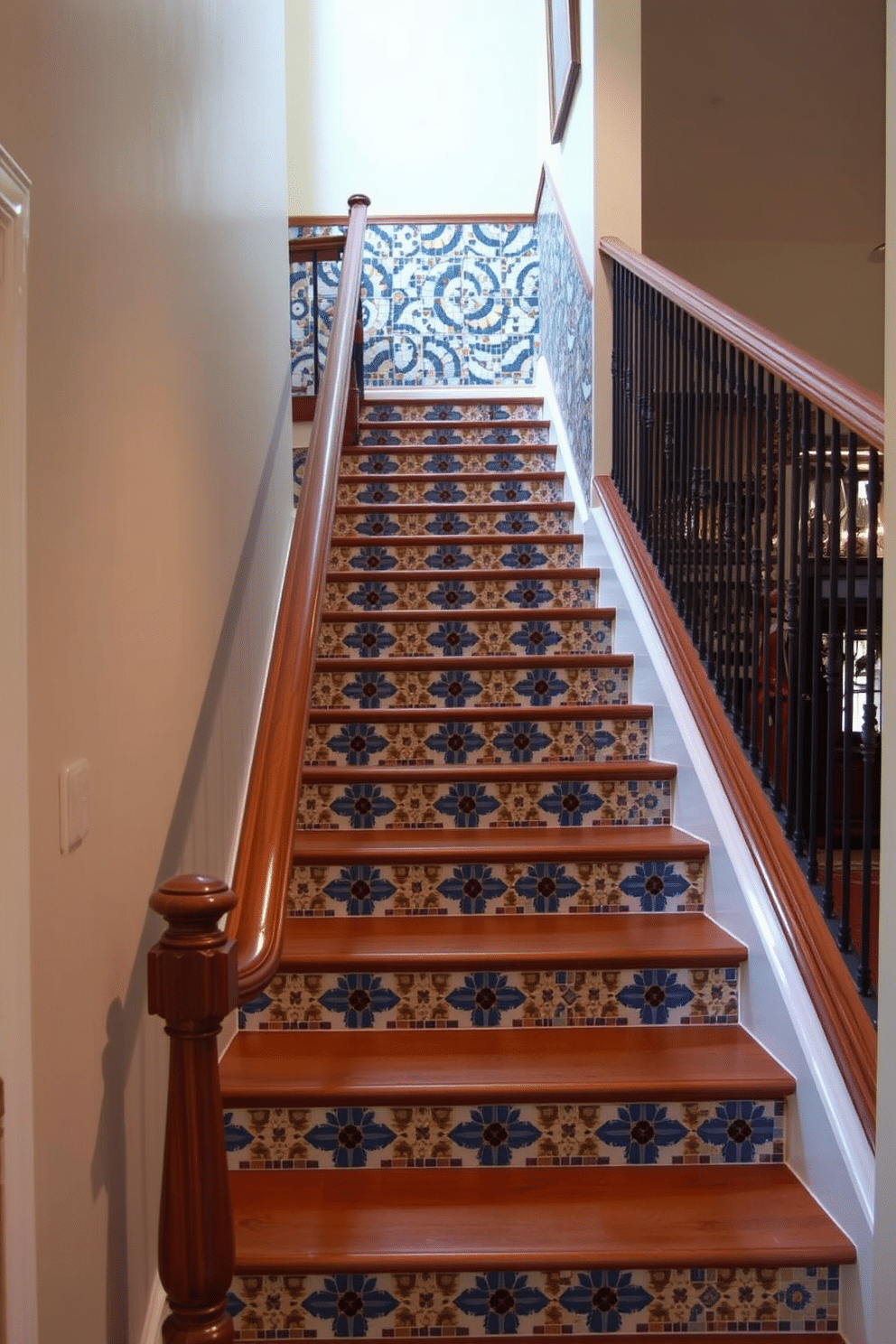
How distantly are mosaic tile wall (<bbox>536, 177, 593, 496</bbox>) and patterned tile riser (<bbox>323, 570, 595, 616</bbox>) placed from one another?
0.50m

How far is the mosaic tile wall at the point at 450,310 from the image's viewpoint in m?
6.92

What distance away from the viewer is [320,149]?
6824 millimetres

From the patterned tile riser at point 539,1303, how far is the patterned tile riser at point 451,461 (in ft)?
12.7

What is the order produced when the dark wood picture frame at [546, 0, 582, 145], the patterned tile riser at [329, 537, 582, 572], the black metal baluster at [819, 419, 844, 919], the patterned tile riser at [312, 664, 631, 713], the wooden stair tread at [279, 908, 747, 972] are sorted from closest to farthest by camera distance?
the black metal baluster at [819, 419, 844, 919]
the wooden stair tread at [279, 908, 747, 972]
the patterned tile riser at [312, 664, 631, 713]
the dark wood picture frame at [546, 0, 582, 145]
the patterned tile riser at [329, 537, 582, 572]

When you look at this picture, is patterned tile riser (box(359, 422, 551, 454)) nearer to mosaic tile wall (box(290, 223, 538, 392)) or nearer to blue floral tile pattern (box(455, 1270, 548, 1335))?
mosaic tile wall (box(290, 223, 538, 392))

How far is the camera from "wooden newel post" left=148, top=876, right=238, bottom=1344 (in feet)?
4.98

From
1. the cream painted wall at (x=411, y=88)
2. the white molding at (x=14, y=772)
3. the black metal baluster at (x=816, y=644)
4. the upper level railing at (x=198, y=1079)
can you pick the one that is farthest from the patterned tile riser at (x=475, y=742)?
the cream painted wall at (x=411, y=88)

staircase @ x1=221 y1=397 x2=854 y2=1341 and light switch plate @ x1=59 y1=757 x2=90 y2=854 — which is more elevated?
light switch plate @ x1=59 y1=757 x2=90 y2=854

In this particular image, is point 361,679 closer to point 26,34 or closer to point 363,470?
point 363,470

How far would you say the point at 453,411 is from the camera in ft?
19.7

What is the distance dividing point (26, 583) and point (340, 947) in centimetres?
164

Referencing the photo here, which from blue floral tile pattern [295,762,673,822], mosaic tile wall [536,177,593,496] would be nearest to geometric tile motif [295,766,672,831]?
blue floral tile pattern [295,762,673,822]

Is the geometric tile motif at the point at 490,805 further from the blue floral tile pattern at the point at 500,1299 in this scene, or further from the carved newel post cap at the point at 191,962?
the carved newel post cap at the point at 191,962

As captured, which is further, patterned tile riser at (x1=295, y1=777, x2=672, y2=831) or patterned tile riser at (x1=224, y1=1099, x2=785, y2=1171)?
patterned tile riser at (x1=295, y1=777, x2=672, y2=831)
